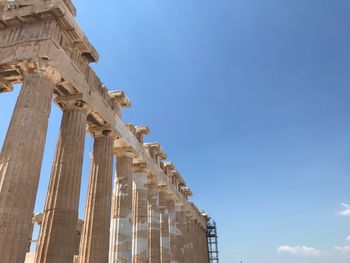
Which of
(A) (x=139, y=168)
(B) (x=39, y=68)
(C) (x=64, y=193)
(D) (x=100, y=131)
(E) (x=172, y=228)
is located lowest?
(C) (x=64, y=193)

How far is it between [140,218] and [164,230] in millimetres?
7192

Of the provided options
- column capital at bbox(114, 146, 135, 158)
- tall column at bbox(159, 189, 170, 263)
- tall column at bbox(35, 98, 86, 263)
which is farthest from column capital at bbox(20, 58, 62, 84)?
tall column at bbox(159, 189, 170, 263)

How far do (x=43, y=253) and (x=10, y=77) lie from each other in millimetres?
A: 8428

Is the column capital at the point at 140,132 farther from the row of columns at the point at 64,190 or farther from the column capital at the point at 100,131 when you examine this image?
the column capital at the point at 100,131

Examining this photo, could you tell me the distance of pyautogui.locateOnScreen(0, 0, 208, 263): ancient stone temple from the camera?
1189 centimetres

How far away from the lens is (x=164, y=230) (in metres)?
31.7

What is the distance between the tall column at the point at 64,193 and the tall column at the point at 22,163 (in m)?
2.14

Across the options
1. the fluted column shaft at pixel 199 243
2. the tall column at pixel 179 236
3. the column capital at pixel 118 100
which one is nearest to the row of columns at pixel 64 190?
the column capital at pixel 118 100

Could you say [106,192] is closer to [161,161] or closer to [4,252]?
[4,252]

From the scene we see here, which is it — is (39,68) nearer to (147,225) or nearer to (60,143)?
(60,143)

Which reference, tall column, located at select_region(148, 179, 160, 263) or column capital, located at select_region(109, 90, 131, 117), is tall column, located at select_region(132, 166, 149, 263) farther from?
column capital, located at select_region(109, 90, 131, 117)

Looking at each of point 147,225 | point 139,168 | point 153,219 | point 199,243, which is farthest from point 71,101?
point 199,243

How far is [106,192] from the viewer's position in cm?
1844

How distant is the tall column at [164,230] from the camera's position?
30.6 metres
